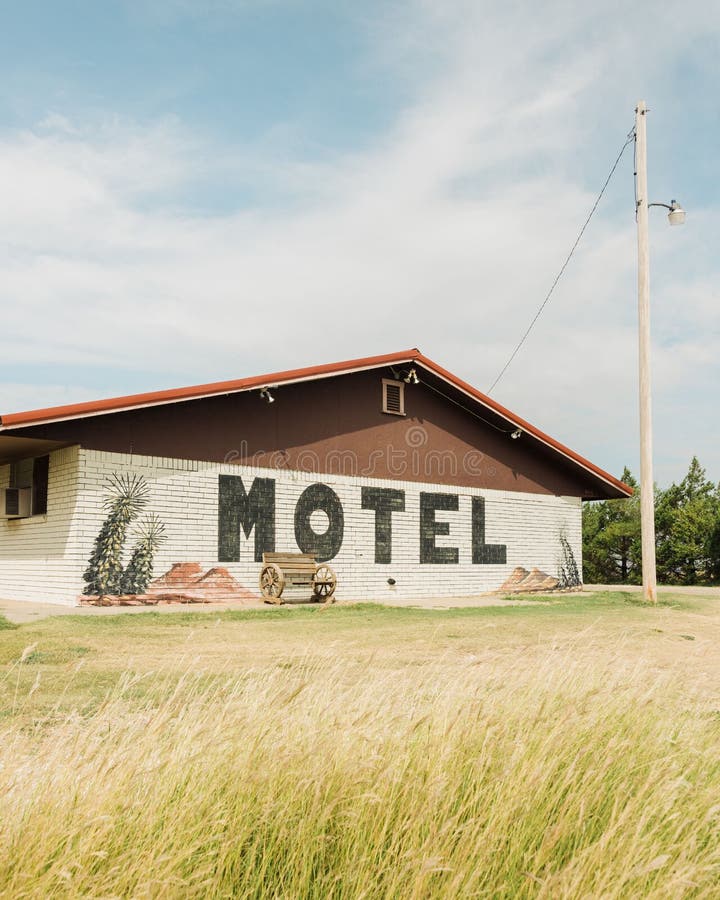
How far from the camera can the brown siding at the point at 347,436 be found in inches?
687

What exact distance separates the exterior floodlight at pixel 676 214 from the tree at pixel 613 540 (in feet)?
50.1

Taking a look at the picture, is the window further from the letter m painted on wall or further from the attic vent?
the attic vent

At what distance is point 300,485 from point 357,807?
16647mm

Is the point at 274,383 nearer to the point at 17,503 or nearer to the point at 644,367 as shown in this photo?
the point at 17,503

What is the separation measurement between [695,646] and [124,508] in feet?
35.9

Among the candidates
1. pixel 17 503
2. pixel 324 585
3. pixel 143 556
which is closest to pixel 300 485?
pixel 324 585

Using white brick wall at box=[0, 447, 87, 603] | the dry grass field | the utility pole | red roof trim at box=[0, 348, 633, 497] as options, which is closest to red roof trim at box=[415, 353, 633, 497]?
red roof trim at box=[0, 348, 633, 497]

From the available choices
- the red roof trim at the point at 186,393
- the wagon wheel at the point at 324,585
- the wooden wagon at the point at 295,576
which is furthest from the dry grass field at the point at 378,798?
the wagon wheel at the point at 324,585

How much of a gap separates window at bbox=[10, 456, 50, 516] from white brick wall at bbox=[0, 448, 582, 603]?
341mm

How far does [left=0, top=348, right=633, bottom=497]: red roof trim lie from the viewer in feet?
49.5

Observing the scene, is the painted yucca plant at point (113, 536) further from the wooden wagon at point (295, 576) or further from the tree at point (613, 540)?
the tree at point (613, 540)

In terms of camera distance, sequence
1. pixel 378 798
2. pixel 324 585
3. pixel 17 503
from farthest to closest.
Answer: pixel 324 585 < pixel 17 503 < pixel 378 798

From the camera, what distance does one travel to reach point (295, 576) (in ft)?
59.4

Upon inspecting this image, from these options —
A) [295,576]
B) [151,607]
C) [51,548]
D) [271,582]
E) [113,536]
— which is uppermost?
[113,536]
